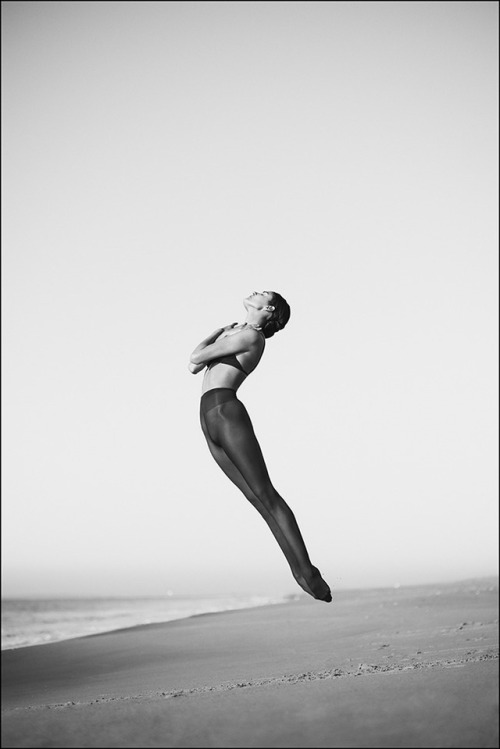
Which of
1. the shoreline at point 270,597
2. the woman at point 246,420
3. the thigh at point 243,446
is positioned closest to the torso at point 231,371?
the woman at point 246,420

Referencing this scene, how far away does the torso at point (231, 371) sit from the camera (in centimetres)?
489

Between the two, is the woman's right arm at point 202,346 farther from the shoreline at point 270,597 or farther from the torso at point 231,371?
the shoreline at point 270,597

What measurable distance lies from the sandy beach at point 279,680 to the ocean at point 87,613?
3.09 meters

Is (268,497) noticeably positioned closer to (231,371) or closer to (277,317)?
(231,371)

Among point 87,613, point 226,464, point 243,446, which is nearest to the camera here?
point 243,446

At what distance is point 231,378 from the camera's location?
4.90 meters

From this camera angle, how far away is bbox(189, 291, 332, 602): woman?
15.3 feet

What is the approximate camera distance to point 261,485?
4.68m

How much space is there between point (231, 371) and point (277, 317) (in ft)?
2.01

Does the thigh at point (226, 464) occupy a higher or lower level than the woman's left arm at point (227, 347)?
lower

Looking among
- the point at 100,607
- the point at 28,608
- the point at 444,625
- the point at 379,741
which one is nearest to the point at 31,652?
the point at 444,625

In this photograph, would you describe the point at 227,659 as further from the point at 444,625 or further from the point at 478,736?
the point at 478,736

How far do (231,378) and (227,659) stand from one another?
266 inches

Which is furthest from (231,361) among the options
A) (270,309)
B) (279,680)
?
(279,680)
